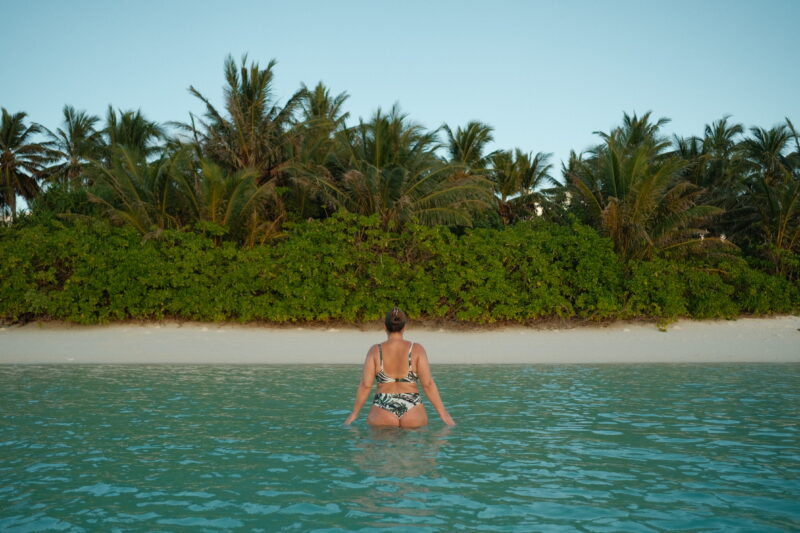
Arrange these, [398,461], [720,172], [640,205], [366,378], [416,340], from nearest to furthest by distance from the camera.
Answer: [398,461] → [366,378] → [416,340] → [640,205] → [720,172]

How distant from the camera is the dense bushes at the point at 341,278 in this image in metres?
18.0

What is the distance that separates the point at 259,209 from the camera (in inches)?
846

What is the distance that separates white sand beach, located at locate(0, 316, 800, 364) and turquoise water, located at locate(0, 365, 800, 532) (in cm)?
512

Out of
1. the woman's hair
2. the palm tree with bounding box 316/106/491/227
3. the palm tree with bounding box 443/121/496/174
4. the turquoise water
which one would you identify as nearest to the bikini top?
the woman's hair

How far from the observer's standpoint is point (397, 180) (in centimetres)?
2011

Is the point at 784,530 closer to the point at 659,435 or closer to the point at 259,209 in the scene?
the point at 659,435

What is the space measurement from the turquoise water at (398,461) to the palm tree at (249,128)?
1617 centimetres

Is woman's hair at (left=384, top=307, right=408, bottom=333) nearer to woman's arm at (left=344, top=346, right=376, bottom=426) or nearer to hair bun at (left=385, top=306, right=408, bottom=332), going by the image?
hair bun at (left=385, top=306, right=408, bottom=332)

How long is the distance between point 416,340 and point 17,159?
37.0 metres

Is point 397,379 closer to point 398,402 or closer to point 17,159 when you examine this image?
point 398,402

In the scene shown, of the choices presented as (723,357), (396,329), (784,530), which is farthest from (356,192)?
(784,530)

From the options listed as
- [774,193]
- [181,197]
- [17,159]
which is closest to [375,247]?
[181,197]

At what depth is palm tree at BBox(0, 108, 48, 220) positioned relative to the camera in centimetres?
4178

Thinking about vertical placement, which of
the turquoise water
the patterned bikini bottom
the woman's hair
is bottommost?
the turquoise water
